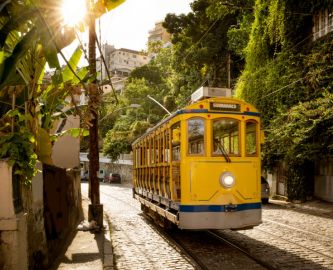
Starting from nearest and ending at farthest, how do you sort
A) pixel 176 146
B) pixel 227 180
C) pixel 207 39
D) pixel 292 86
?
1. pixel 227 180
2. pixel 176 146
3. pixel 292 86
4. pixel 207 39

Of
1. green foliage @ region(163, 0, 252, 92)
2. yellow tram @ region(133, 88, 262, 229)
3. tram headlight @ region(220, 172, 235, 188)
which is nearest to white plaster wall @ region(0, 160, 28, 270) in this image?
yellow tram @ region(133, 88, 262, 229)

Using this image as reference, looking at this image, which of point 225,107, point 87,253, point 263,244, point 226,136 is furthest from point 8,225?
point 263,244

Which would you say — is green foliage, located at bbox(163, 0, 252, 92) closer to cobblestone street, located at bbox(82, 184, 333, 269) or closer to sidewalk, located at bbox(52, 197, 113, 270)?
cobblestone street, located at bbox(82, 184, 333, 269)

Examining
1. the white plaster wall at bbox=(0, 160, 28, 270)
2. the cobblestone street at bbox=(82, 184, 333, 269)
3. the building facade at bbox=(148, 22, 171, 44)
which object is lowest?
the cobblestone street at bbox=(82, 184, 333, 269)

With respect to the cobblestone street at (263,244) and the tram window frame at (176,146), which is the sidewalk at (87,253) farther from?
the tram window frame at (176,146)

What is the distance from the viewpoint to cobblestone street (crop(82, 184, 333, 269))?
9.07 metres

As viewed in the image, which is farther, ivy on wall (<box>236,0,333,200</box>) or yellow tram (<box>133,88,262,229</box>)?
ivy on wall (<box>236,0,333,200</box>)

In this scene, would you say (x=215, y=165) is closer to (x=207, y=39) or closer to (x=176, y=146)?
(x=176, y=146)

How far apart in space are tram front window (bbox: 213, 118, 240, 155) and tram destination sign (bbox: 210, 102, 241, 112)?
246 mm

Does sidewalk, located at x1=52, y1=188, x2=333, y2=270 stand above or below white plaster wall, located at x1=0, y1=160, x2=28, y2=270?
below

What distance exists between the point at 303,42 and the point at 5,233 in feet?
66.1

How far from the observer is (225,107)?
1066 centimetres

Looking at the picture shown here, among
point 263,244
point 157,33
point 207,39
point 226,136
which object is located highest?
point 157,33

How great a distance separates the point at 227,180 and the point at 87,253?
3.63m
